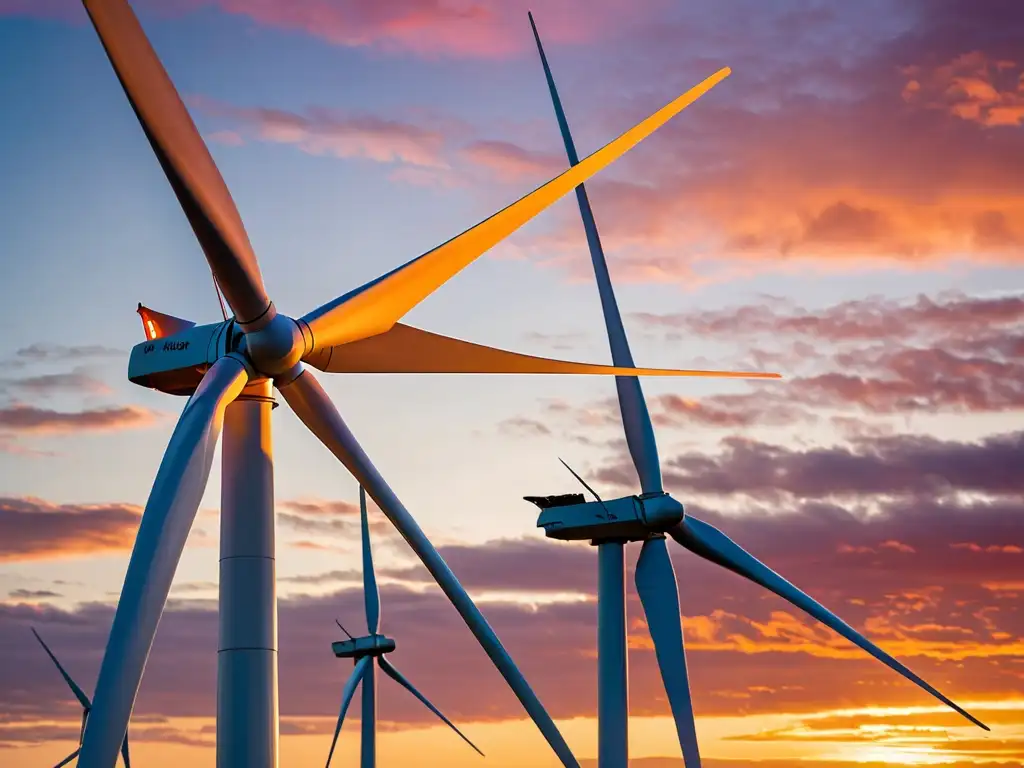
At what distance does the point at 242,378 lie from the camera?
2903cm

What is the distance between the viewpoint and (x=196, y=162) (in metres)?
25.6

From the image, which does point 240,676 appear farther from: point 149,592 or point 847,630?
point 847,630

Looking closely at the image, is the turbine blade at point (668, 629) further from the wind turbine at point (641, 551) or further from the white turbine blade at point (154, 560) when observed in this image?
the white turbine blade at point (154, 560)

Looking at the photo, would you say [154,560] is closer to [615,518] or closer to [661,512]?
[661,512]

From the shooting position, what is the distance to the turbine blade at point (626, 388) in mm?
55250

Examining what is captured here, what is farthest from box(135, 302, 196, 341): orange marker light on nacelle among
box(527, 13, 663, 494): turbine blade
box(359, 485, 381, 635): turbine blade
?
box(359, 485, 381, 635): turbine blade

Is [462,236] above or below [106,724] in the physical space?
above

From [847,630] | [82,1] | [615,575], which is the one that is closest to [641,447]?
[615,575]

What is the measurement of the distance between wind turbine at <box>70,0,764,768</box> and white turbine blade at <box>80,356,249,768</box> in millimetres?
25

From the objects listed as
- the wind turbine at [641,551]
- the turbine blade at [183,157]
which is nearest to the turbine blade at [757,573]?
the wind turbine at [641,551]

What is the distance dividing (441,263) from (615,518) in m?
26.3

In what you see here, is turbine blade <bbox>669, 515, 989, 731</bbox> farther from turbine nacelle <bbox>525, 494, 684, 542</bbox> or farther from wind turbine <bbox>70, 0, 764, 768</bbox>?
wind turbine <bbox>70, 0, 764, 768</bbox>

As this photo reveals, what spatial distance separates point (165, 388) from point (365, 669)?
160 ft

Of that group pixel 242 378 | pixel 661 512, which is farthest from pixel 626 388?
pixel 242 378
